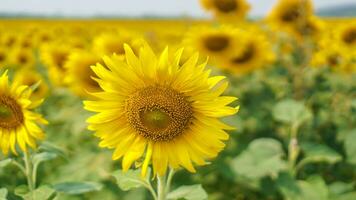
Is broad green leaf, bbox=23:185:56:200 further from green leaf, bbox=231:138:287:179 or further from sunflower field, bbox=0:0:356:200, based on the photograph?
green leaf, bbox=231:138:287:179

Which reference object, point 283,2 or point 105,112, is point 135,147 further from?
point 283,2

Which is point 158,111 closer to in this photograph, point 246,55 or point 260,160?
point 260,160

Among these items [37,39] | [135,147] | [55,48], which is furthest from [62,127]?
[37,39]

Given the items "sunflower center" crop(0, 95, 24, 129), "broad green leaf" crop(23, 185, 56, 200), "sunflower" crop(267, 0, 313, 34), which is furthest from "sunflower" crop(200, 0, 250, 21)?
"broad green leaf" crop(23, 185, 56, 200)

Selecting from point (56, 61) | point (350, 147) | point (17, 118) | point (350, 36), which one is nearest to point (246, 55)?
point (350, 36)

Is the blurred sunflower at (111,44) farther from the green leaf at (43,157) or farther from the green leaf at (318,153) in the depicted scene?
the green leaf at (43,157)

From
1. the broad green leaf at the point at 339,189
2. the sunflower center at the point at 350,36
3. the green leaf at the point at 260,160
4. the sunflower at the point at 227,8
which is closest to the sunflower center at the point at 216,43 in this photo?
the sunflower at the point at 227,8

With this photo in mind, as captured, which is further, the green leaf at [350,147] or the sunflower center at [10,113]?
the green leaf at [350,147]
